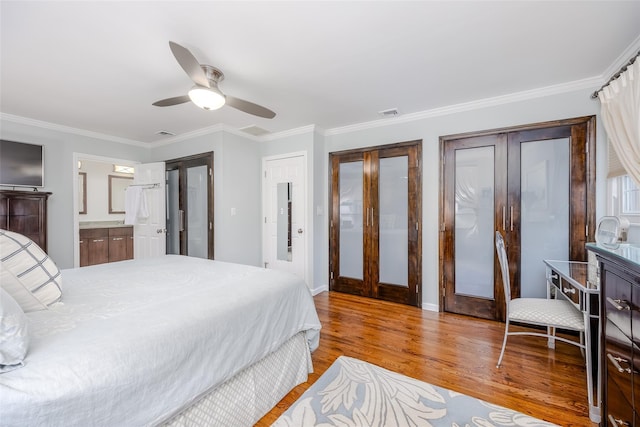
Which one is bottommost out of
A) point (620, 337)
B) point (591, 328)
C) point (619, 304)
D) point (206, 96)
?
point (591, 328)

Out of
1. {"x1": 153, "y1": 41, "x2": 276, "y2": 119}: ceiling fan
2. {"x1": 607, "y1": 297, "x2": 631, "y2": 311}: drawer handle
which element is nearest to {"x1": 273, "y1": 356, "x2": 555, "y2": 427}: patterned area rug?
{"x1": 607, "y1": 297, "x2": 631, "y2": 311}: drawer handle

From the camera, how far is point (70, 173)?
3.90 metres

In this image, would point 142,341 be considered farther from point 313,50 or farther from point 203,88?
point 313,50

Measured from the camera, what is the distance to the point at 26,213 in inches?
131

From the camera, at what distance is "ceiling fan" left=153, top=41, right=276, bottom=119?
1780 millimetres

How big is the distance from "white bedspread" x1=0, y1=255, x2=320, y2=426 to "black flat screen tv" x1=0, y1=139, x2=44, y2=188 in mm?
2551

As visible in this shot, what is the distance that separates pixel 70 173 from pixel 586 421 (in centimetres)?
592

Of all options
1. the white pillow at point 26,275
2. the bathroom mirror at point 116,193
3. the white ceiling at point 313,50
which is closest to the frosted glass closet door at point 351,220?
the white ceiling at point 313,50

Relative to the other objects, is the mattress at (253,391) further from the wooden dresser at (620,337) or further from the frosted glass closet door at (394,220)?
the frosted glass closet door at (394,220)

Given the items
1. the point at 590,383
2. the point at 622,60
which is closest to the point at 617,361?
the point at 590,383

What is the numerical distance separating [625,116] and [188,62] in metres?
3.16

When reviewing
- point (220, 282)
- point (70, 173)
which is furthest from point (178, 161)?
point (220, 282)

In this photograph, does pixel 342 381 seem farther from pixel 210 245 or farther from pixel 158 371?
pixel 210 245

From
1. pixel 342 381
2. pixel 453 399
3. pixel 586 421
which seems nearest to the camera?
pixel 586 421
